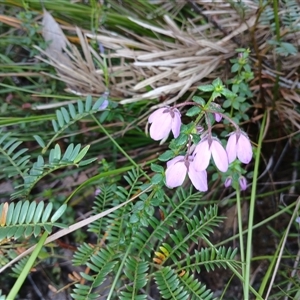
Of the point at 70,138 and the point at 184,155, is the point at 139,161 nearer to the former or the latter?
the point at 70,138

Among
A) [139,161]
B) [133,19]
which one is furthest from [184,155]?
[133,19]

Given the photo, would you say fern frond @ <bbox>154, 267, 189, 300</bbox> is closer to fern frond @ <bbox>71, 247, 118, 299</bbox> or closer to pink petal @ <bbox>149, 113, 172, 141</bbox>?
fern frond @ <bbox>71, 247, 118, 299</bbox>

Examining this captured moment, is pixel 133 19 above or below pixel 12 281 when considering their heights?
above

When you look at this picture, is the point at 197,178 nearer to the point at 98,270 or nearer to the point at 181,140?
the point at 181,140

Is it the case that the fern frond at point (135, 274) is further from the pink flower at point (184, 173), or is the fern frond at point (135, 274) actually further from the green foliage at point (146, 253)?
the pink flower at point (184, 173)

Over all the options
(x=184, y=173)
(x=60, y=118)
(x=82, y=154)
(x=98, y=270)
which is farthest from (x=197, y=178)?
(x=60, y=118)

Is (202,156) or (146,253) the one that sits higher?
(202,156)

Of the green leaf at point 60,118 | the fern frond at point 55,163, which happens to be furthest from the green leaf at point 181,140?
the green leaf at point 60,118
